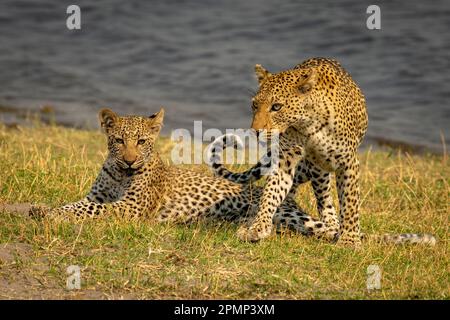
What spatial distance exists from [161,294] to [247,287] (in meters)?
0.68

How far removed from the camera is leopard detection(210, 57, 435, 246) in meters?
8.91

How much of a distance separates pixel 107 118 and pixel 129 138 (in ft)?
1.19

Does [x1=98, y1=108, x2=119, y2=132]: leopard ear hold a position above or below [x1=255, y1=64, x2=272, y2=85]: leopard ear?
below

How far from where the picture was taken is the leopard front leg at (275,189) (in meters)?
9.25

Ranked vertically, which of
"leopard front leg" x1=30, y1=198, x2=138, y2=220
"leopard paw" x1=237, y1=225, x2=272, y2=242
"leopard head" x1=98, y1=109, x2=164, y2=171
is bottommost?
"leopard paw" x1=237, y1=225, x2=272, y2=242

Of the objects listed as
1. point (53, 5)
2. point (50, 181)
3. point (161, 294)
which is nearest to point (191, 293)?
point (161, 294)

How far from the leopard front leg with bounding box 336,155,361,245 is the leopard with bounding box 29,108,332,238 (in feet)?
1.05

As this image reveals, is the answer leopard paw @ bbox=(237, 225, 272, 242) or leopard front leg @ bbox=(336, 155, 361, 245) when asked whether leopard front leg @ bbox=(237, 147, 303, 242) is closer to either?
leopard paw @ bbox=(237, 225, 272, 242)

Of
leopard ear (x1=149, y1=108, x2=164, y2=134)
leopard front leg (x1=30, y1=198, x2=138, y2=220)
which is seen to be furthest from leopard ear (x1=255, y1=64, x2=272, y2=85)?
leopard front leg (x1=30, y1=198, x2=138, y2=220)

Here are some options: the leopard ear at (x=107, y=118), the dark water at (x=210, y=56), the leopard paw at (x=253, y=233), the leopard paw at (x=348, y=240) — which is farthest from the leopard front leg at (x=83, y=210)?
the dark water at (x=210, y=56)

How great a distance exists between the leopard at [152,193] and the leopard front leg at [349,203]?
32 cm

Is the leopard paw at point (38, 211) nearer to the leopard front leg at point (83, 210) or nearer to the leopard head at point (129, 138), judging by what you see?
the leopard front leg at point (83, 210)

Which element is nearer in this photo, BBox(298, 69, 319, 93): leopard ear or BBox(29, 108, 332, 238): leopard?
BBox(298, 69, 319, 93): leopard ear

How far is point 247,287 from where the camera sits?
309 inches
